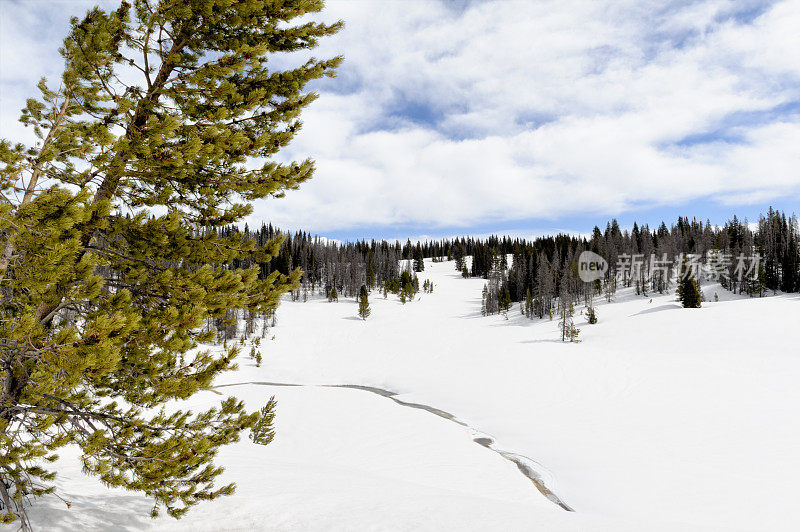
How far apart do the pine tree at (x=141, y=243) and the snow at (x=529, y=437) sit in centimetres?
206

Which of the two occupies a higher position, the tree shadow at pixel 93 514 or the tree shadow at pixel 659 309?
the tree shadow at pixel 93 514

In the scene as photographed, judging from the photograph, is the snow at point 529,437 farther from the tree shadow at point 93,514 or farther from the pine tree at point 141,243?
the pine tree at point 141,243

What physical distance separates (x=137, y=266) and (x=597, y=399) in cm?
2710

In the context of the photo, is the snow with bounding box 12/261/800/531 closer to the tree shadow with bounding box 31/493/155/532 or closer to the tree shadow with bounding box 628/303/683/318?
the tree shadow with bounding box 31/493/155/532

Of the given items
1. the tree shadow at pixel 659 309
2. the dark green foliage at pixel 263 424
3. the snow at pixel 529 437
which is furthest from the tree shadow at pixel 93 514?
the tree shadow at pixel 659 309

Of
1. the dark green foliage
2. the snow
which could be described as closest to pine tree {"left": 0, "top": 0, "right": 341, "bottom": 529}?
the dark green foliage

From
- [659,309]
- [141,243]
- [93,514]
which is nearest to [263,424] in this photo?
[93,514]

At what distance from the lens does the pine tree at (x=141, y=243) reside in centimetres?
363

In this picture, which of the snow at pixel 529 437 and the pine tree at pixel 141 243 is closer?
the pine tree at pixel 141 243

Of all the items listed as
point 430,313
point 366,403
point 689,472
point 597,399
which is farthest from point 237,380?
point 430,313

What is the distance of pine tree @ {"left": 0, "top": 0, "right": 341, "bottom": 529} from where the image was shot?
3.63 m

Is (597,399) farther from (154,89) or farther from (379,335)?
(379,335)

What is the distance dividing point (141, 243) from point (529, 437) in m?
19.9

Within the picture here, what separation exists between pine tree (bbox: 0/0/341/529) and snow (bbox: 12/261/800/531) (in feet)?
6.76
